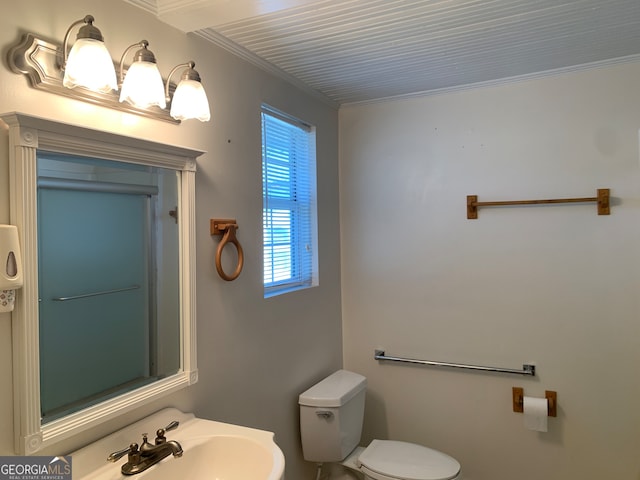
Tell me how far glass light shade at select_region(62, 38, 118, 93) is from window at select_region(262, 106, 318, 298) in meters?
1.04

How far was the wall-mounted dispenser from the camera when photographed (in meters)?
1.10

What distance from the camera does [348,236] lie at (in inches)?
115

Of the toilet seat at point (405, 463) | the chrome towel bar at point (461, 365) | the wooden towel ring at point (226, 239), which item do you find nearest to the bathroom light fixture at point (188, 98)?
the wooden towel ring at point (226, 239)

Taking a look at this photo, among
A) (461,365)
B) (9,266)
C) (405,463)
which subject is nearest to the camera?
(9,266)

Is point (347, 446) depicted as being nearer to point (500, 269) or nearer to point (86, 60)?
point (500, 269)

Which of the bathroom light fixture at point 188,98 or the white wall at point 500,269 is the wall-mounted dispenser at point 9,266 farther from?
the white wall at point 500,269

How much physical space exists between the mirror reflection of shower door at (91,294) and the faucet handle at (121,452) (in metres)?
0.17

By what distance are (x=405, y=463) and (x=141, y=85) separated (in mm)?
1976

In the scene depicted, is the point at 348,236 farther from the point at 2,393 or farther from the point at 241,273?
the point at 2,393

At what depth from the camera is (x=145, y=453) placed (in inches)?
53.6

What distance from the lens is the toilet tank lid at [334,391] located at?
2.29m

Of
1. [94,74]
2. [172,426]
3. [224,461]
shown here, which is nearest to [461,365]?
[224,461]

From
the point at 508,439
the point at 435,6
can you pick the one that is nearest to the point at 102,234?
the point at 435,6

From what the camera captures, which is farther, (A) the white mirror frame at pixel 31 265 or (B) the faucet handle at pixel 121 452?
(B) the faucet handle at pixel 121 452
